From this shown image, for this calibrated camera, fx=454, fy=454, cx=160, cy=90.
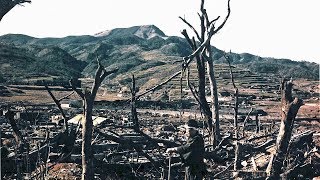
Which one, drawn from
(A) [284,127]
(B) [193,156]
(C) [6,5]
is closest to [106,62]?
(C) [6,5]

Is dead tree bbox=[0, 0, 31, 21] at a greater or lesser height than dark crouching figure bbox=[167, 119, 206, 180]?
greater

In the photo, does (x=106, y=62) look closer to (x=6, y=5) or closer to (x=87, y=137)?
(x=6, y=5)

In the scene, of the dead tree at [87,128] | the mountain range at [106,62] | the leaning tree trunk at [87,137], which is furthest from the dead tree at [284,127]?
the mountain range at [106,62]

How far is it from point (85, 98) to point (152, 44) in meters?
165

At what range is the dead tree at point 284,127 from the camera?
856 centimetres

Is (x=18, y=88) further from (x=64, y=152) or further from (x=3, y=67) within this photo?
(x=64, y=152)

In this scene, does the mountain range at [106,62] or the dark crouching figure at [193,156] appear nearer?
the dark crouching figure at [193,156]

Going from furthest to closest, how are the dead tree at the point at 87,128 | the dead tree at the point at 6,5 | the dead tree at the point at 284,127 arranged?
the dead tree at the point at 6,5, the dead tree at the point at 284,127, the dead tree at the point at 87,128

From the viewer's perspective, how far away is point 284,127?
8.70 m

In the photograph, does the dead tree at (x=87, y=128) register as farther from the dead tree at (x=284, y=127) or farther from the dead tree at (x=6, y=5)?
the dead tree at (x=284, y=127)

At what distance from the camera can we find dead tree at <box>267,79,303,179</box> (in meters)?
8.56

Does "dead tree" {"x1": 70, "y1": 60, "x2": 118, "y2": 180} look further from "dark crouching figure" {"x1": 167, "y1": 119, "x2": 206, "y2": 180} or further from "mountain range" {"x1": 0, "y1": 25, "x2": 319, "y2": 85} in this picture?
"mountain range" {"x1": 0, "y1": 25, "x2": 319, "y2": 85}

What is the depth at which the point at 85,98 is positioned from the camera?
8031 mm

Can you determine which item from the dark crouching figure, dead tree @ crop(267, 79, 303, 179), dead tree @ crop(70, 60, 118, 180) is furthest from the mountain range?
dead tree @ crop(70, 60, 118, 180)
